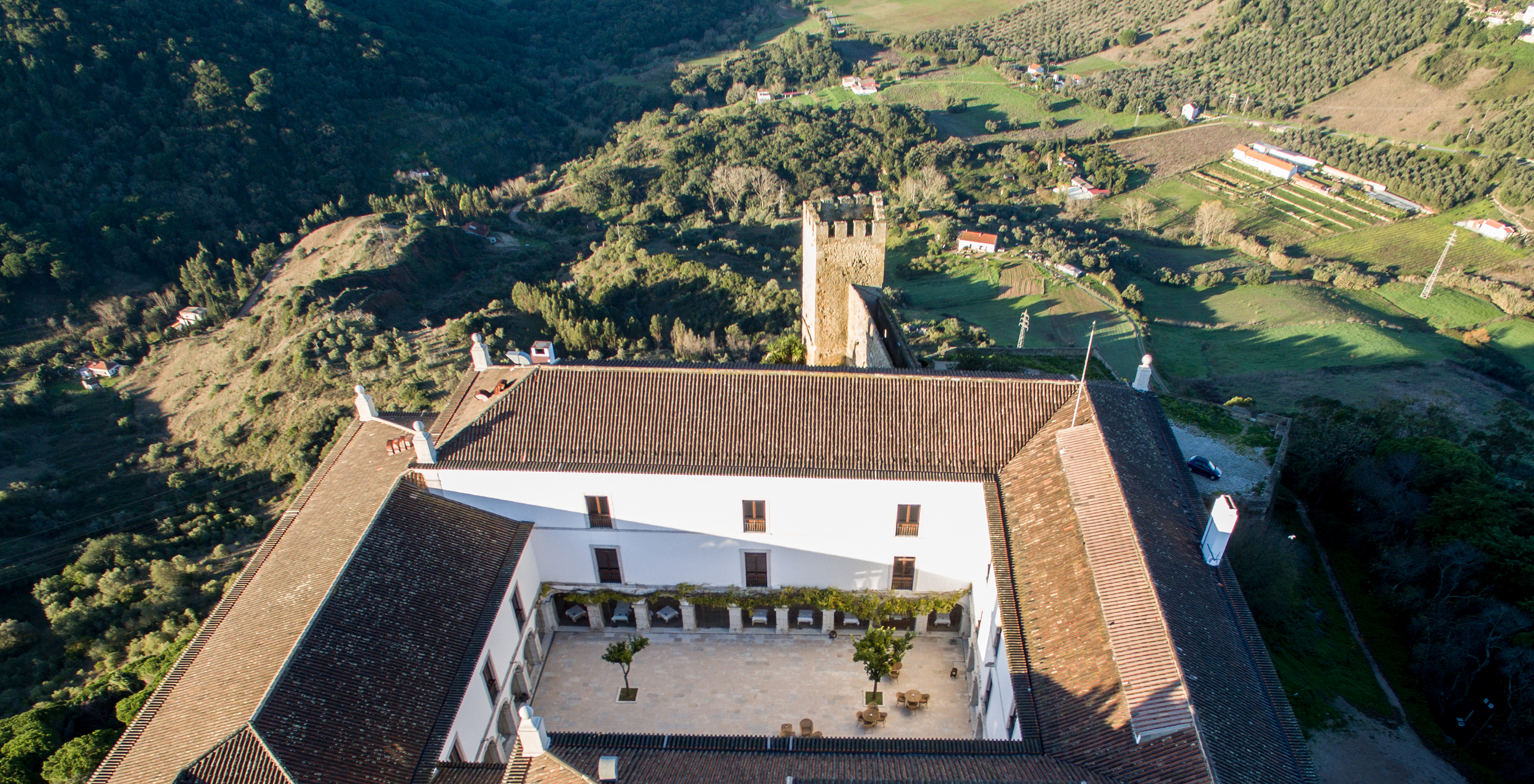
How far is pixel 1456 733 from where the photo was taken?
21812 mm

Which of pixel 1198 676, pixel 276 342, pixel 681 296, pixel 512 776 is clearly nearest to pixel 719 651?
pixel 512 776

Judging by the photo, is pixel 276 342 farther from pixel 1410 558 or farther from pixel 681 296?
pixel 1410 558

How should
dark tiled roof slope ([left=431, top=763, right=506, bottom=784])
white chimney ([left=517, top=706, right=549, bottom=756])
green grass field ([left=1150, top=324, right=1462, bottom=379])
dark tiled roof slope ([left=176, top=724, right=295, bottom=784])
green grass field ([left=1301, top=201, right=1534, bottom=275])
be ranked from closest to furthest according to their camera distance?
white chimney ([left=517, top=706, right=549, bottom=756]), dark tiled roof slope ([left=176, top=724, right=295, bottom=784]), dark tiled roof slope ([left=431, top=763, right=506, bottom=784]), green grass field ([left=1150, top=324, right=1462, bottom=379]), green grass field ([left=1301, top=201, right=1534, bottom=275])

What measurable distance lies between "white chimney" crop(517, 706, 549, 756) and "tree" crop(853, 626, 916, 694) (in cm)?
938

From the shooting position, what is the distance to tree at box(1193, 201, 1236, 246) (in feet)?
257

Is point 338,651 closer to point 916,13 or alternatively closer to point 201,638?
point 201,638

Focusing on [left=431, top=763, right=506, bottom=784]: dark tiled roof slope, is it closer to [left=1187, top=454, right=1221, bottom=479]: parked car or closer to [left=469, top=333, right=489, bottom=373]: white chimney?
[left=469, top=333, right=489, bottom=373]: white chimney

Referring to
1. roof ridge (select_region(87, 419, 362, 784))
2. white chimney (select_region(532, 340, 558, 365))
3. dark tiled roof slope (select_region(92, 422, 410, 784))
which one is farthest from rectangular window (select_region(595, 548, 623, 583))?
roof ridge (select_region(87, 419, 362, 784))

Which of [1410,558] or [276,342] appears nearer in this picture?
[1410,558]

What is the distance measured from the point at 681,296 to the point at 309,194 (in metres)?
45.0

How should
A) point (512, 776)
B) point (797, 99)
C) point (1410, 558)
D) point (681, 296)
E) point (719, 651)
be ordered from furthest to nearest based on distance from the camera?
point (797, 99) → point (681, 296) → point (1410, 558) → point (719, 651) → point (512, 776)

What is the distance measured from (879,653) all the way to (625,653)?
7.03m

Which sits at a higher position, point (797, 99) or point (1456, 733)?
point (797, 99)

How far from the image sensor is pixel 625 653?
21156 mm
